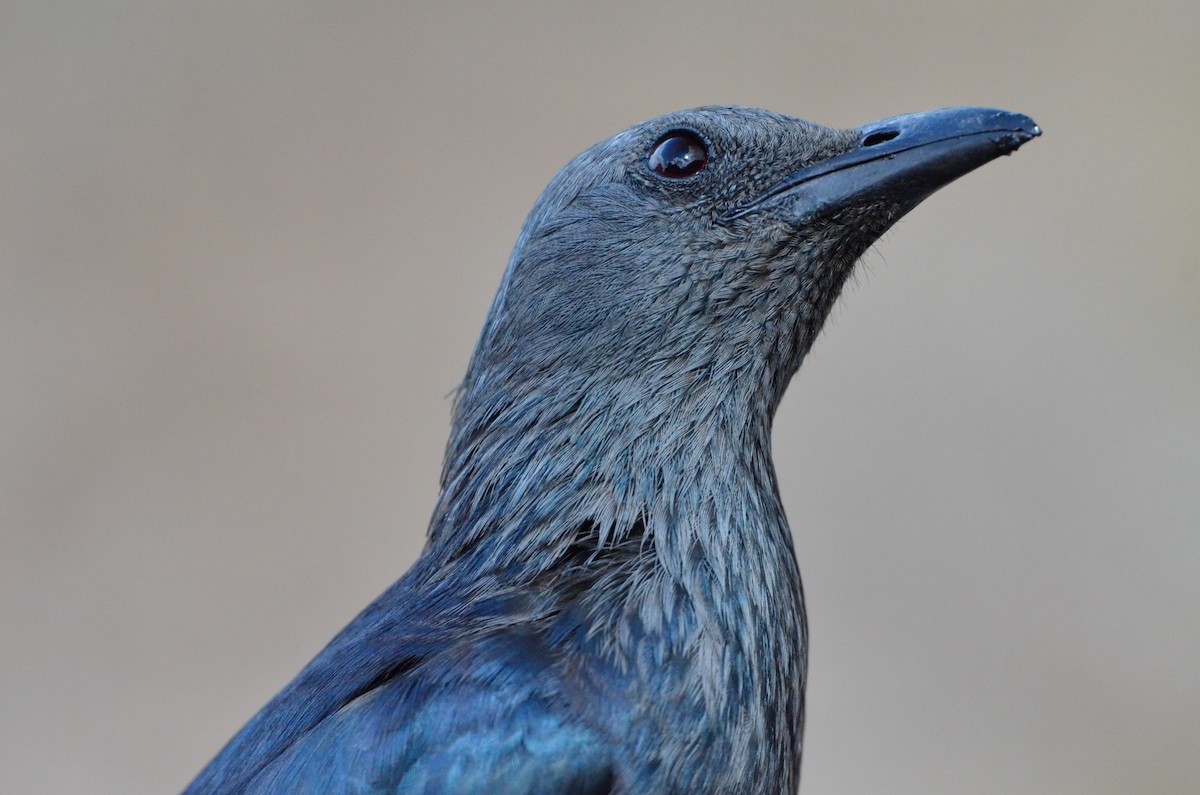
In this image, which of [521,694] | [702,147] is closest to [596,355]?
[702,147]

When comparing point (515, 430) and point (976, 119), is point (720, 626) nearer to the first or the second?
point (515, 430)

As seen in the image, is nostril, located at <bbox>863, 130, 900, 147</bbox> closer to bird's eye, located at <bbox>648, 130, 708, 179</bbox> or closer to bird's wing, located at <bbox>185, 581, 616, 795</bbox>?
bird's eye, located at <bbox>648, 130, 708, 179</bbox>

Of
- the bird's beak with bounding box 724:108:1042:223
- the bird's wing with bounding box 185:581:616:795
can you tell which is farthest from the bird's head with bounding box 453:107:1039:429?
the bird's wing with bounding box 185:581:616:795

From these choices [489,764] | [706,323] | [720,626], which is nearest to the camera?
[489,764]

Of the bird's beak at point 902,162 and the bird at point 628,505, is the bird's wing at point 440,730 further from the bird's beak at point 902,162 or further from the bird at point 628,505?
the bird's beak at point 902,162

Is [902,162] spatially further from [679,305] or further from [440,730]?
[440,730]

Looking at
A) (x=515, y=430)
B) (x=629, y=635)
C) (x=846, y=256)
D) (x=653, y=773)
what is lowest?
(x=653, y=773)

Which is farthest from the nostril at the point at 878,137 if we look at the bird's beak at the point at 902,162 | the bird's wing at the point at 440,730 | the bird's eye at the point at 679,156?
the bird's wing at the point at 440,730
